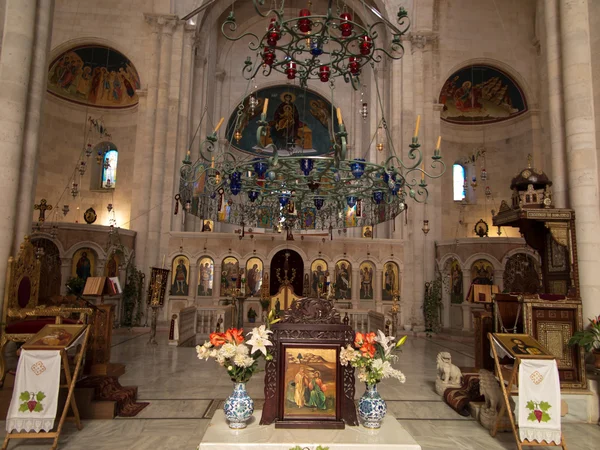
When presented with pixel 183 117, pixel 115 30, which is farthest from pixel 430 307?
pixel 115 30

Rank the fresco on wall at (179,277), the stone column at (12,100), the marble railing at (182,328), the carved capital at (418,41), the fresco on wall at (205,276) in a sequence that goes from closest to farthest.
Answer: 1. the stone column at (12,100)
2. the marble railing at (182,328)
3. the fresco on wall at (179,277)
4. the fresco on wall at (205,276)
5. the carved capital at (418,41)

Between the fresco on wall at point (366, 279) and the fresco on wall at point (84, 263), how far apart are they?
32.1 feet

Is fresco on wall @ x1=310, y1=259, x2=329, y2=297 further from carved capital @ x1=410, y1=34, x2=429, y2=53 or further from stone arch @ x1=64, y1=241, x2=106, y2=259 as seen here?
carved capital @ x1=410, y1=34, x2=429, y2=53

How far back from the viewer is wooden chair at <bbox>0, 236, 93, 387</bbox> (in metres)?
6.01

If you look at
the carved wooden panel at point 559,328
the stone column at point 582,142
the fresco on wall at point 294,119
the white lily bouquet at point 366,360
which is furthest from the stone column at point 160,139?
the white lily bouquet at point 366,360

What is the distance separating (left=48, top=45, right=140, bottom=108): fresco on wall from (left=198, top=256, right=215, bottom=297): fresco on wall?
8367mm

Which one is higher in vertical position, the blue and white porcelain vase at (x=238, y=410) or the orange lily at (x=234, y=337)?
the orange lily at (x=234, y=337)

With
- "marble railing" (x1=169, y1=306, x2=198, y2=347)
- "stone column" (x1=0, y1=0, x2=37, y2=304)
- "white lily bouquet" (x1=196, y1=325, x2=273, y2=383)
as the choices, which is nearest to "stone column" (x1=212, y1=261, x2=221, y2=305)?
"marble railing" (x1=169, y1=306, x2=198, y2=347)

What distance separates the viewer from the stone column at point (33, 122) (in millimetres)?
7367

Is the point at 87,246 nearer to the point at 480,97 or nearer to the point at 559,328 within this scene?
the point at 559,328

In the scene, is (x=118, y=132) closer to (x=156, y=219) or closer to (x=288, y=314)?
(x=156, y=219)

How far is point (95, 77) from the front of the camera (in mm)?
19734

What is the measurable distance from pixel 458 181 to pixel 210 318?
1347 centimetres

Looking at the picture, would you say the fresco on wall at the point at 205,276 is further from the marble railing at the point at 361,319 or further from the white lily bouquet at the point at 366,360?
the white lily bouquet at the point at 366,360
